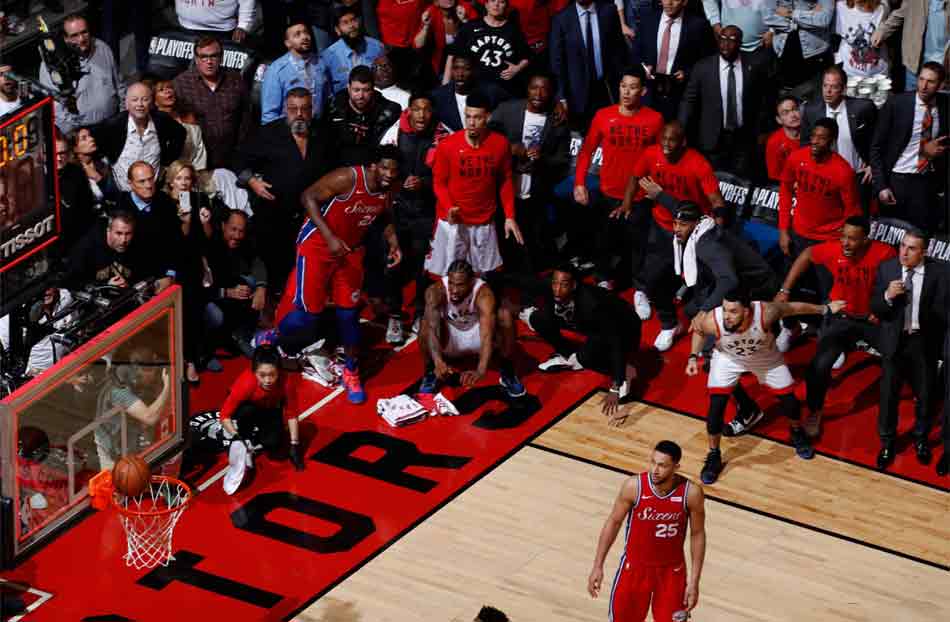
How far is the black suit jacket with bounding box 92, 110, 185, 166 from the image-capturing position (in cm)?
1544

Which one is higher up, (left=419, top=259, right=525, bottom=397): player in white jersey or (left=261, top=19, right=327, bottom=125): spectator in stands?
(left=261, top=19, right=327, bottom=125): spectator in stands

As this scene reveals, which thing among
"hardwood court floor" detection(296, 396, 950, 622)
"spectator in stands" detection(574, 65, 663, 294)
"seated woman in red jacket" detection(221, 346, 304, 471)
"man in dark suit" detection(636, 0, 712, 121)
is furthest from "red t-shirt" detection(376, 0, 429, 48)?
"hardwood court floor" detection(296, 396, 950, 622)

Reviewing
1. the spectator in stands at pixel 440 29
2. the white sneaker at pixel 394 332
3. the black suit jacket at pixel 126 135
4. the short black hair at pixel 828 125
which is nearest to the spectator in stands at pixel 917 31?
the short black hair at pixel 828 125

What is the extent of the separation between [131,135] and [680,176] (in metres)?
4.19

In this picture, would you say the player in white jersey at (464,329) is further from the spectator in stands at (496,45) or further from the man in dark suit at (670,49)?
the man in dark suit at (670,49)

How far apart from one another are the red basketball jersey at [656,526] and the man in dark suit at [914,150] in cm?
501


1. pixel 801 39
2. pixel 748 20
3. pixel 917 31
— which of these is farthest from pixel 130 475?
pixel 917 31

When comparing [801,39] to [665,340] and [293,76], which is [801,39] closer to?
[665,340]

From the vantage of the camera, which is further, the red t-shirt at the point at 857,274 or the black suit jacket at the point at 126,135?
the black suit jacket at the point at 126,135

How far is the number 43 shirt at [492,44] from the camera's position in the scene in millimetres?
16594

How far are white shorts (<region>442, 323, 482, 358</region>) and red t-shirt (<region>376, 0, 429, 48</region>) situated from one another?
11.8ft

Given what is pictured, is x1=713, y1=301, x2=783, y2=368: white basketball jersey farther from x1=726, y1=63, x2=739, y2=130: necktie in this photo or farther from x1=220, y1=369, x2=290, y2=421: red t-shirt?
x1=220, y1=369, x2=290, y2=421: red t-shirt

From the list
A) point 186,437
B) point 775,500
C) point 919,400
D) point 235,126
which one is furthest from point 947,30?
point 186,437

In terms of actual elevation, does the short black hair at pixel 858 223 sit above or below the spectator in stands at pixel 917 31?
below
